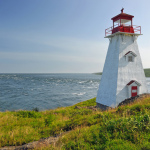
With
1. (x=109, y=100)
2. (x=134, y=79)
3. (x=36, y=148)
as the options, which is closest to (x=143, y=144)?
(x=36, y=148)

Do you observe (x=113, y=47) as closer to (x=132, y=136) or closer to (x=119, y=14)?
(x=119, y=14)

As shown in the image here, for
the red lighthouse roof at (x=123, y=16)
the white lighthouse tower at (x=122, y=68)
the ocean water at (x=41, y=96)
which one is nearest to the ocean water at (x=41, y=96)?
the ocean water at (x=41, y=96)

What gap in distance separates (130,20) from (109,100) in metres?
10.5

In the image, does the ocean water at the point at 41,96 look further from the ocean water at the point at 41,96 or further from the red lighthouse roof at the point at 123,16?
the red lighthouse roof at the point at 123,16

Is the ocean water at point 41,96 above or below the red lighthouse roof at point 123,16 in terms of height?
below

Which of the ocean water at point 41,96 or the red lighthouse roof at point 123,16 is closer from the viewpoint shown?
the red lighthouse roof at point 123,16

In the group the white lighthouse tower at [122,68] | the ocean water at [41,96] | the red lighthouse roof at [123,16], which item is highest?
the red lighthouse roof at [123,16]

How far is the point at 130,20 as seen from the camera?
1872cm

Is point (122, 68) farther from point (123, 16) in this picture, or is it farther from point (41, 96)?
point (41, 96)

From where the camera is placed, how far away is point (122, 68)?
17547 millimetres

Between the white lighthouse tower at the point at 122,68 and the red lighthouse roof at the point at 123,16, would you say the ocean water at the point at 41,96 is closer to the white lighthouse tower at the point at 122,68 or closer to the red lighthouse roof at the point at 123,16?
the white lighthouse tower at the point at 122,68

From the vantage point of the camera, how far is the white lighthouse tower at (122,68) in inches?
681

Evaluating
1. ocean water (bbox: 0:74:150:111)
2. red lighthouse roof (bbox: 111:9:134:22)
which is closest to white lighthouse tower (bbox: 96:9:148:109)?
red lighthouse roof (bbox: 111:9:134:22)

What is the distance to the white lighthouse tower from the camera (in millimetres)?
17297
